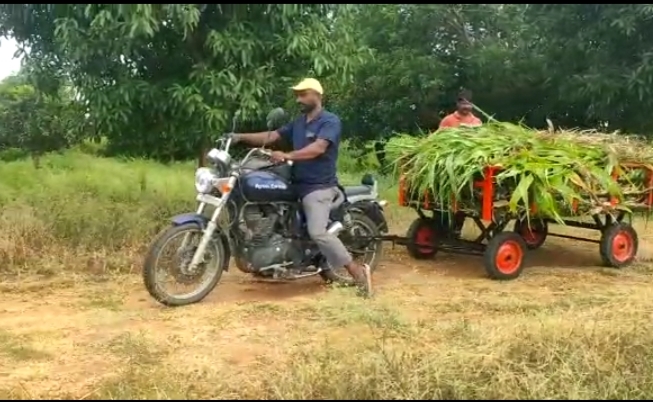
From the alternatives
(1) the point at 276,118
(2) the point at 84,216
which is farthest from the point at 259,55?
(2) the point at 84,216

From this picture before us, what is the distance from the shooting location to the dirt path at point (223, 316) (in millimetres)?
4512

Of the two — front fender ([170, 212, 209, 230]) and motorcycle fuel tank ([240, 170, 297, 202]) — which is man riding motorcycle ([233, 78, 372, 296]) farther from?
front fender ([170, 212, 209, 230])

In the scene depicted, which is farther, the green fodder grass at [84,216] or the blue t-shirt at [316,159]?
the green fodder grass at [84,216]

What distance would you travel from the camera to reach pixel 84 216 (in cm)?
792

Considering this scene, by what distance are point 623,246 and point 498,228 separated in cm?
143

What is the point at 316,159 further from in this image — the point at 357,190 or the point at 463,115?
the point at 463,115

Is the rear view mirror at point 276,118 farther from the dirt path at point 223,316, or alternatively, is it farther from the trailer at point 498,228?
the trailer at point 498,228

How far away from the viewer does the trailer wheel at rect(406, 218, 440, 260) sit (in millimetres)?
8094

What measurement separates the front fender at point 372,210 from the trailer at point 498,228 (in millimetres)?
158

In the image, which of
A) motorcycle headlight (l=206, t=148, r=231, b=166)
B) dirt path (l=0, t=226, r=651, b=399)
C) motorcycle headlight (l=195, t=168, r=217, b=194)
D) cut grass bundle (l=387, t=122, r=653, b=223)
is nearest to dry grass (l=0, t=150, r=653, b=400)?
dirt path (l=0, t=226, r=651, b=399)

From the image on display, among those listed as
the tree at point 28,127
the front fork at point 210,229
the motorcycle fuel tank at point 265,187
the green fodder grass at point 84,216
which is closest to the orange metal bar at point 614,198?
the motorcycle fuel tank at point 265,187

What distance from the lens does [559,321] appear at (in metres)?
4.80

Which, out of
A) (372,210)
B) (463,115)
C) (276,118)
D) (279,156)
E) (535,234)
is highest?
(463,115)

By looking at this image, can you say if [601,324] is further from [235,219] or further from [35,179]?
[35,179]
